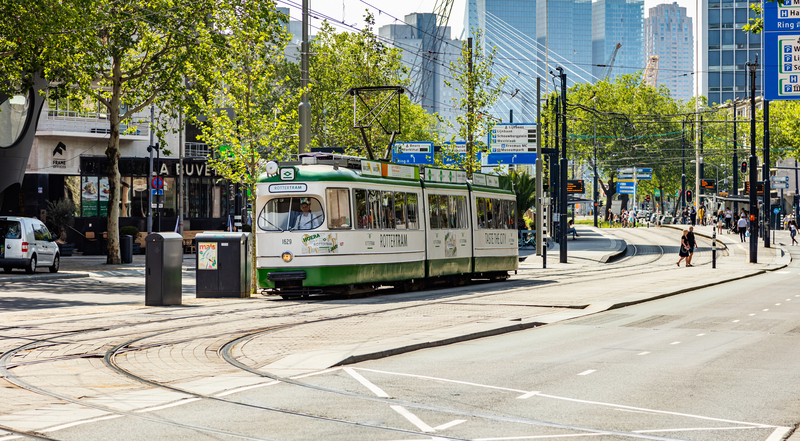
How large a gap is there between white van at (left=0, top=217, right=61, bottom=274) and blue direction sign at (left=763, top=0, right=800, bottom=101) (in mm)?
22204

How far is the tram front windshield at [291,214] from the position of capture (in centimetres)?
1942

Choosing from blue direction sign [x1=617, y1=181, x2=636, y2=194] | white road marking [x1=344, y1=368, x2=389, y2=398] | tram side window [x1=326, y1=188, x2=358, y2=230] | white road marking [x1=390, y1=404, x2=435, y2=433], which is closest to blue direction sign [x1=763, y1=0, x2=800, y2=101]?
tram side window [x1=326, y1=188, x2=358, y2=230]

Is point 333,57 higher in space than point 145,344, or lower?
higher

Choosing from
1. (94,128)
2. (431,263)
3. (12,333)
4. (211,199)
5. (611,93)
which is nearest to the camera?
(12,333)

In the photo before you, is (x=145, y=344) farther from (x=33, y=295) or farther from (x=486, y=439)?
(x=33, y=295)

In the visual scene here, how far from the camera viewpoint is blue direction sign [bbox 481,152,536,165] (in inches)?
1588

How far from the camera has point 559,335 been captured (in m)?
13.1

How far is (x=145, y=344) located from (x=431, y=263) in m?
12.5

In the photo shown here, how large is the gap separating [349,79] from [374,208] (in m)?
28.2

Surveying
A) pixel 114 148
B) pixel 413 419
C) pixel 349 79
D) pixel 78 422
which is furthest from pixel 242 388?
pixel 349 79

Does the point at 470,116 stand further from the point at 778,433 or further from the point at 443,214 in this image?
the point at 778,433

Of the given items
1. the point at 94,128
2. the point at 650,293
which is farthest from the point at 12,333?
the point at 94,128

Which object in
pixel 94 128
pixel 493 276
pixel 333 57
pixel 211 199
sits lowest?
pixel 493 276

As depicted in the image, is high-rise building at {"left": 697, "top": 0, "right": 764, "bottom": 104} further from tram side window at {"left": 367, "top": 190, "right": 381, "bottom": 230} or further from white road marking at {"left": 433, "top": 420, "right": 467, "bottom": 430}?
white road marking at {"left": 433, "top": 420, "right": 467, "bottom": 430}
